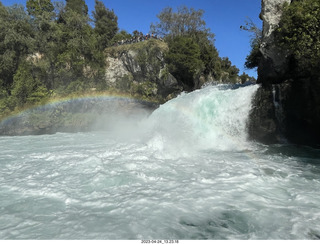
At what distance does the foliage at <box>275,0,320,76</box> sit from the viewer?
32.1 feet

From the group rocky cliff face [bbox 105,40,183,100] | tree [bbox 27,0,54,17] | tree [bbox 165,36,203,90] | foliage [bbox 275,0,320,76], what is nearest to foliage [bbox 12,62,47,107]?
rocky cliff face [bbox 105,40,183,100]

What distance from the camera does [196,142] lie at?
458 inches

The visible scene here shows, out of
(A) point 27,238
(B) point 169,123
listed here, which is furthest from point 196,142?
(A) point 27,238

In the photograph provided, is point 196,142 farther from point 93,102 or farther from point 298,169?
point 93,102

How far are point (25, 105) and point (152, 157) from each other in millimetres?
20623

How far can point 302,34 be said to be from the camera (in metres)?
10.0

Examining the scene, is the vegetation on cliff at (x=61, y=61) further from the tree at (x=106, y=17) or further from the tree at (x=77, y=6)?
the tree at (x=77, y=6)

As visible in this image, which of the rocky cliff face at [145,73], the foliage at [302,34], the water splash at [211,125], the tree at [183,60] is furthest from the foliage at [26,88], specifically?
the foliage at [302,34]

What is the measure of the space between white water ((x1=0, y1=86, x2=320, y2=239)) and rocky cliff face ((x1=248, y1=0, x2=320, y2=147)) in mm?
1278

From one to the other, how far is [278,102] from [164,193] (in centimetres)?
893

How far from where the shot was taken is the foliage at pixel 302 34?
32.1 feet

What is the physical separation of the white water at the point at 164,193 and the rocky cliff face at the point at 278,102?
4.19ft

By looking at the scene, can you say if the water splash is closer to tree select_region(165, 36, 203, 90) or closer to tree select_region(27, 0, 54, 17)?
tree select_region(165, 36, 203, 90)

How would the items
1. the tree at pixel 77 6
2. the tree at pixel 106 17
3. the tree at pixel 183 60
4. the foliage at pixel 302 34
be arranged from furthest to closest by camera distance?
the tree at pixel 77 6
the tree at pixel 106 17
the tree at pixel 183 60
the foliage at pixel 302 34
